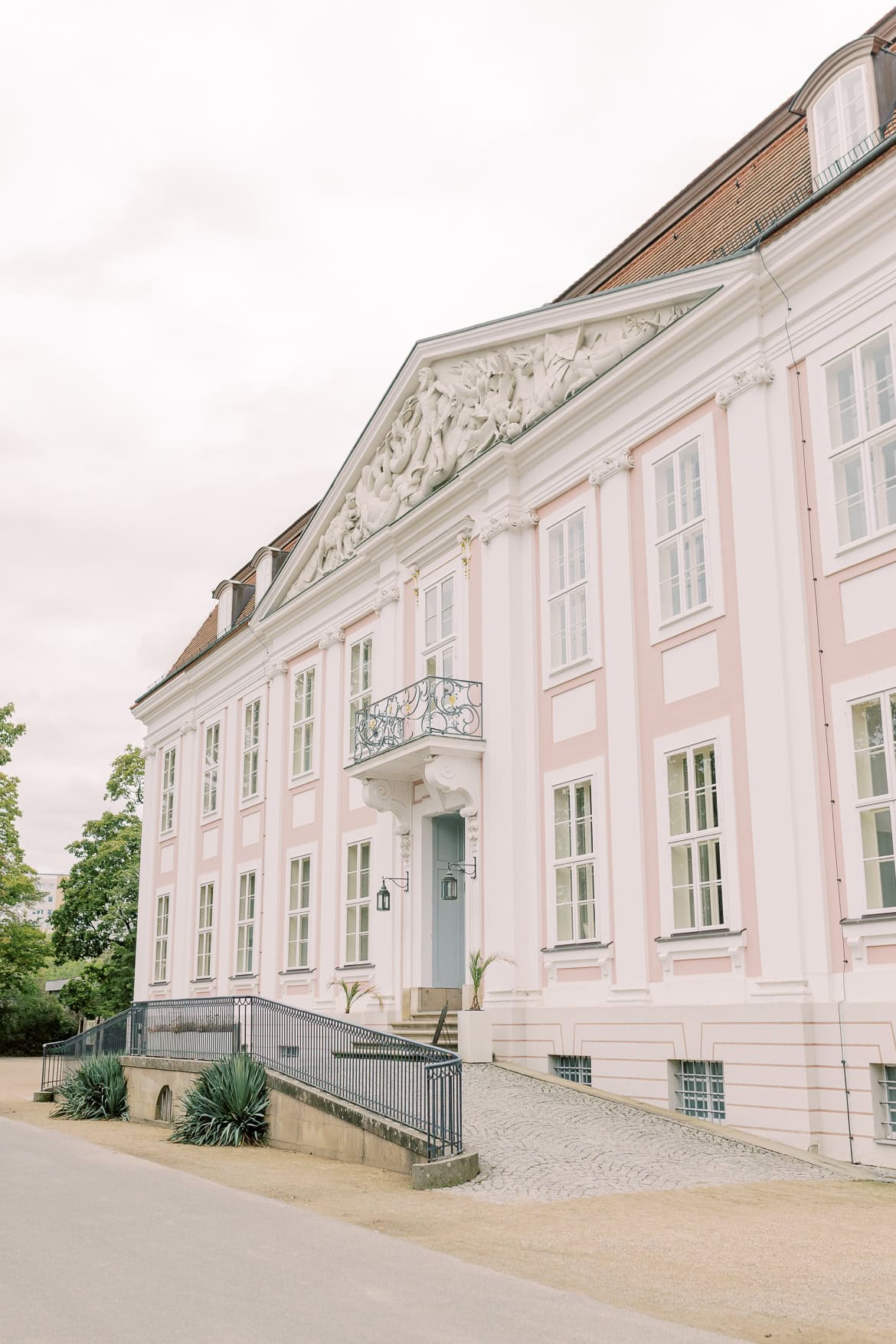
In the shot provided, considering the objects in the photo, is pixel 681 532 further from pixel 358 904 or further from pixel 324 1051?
pixel 358 904

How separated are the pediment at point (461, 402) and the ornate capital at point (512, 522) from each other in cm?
108

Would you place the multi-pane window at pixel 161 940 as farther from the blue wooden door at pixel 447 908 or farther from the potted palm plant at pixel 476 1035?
the potted palm plant at pixel 476 1035

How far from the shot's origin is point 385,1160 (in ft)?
39.1

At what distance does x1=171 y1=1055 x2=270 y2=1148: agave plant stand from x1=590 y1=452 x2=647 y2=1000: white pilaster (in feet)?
14.7

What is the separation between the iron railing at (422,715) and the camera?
18.9m

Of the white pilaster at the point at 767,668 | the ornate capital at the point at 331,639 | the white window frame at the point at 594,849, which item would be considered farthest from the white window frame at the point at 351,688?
the white pilaster at the point at 767,668

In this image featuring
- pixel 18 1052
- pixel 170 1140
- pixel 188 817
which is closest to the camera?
pixel 170 1140

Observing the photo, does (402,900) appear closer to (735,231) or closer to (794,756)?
(794,756)

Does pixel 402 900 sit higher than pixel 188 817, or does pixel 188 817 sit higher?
pixel 188 817

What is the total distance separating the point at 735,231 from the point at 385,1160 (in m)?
12.0

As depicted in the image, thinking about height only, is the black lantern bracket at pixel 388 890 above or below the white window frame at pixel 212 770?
below

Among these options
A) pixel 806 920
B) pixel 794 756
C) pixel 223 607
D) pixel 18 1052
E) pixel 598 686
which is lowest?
pixel 18 1052

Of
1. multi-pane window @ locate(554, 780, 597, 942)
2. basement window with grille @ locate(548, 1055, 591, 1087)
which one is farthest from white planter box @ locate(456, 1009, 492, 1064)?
multi-pane window @ locate(554, 780, 597, 942)

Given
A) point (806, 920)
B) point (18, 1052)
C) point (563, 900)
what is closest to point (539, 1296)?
point (806, 920)
